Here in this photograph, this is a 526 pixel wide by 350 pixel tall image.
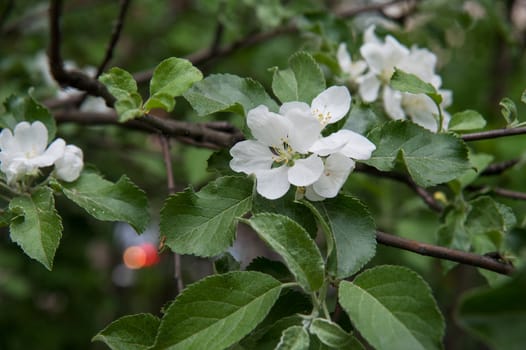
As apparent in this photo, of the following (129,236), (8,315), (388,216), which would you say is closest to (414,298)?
(388,216)

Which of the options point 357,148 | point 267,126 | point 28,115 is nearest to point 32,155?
point 28,115

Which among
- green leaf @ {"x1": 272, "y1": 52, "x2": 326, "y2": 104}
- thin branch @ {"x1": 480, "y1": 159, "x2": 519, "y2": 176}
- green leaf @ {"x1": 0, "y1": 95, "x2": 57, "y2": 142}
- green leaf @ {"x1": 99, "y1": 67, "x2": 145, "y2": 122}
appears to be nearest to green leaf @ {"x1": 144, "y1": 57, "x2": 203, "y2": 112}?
green leaf @ {"x1": 99, "y1": 67, "x2": 145, "y2": 122}

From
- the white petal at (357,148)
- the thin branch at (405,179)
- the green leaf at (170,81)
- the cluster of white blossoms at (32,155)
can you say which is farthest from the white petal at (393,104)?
the cluster of white blossoms at (32,155)

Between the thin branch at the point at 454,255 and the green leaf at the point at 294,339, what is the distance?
0.22 meters

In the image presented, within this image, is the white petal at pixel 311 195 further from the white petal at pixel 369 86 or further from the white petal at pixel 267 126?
the white petal at pixel 369 86

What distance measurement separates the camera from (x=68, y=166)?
3.06ft

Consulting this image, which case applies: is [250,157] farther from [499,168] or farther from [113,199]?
[499,168]

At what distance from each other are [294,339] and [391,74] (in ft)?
2.07

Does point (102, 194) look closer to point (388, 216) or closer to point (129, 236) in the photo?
point (388, 216)

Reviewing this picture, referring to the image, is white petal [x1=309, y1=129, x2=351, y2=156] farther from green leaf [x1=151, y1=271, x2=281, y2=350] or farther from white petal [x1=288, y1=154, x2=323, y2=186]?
green leaf [x1=151, y1=271, x2=281, y2=350]

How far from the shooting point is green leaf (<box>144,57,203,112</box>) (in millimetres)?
803

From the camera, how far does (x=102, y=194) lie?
36.4 inches

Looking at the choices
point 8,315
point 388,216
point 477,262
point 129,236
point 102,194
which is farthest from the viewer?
point 129,236

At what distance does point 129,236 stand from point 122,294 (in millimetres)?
382
